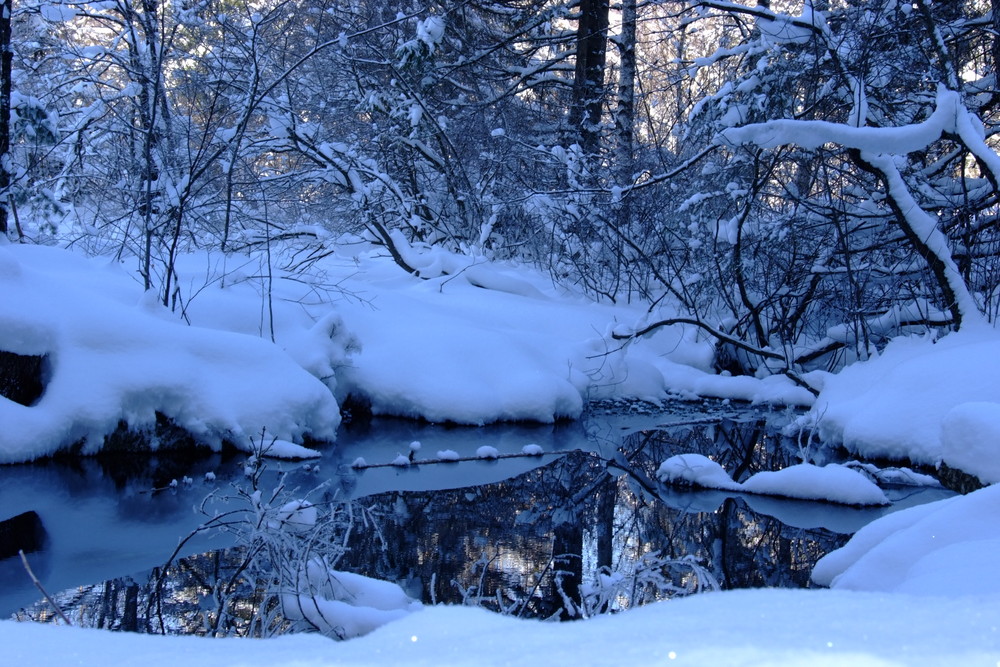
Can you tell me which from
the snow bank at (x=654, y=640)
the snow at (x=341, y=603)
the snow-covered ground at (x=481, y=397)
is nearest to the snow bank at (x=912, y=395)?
the snow-covered ground at (x=481, y=397)

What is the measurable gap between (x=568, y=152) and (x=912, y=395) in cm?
650

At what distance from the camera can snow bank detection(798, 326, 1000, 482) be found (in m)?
A: 5.87

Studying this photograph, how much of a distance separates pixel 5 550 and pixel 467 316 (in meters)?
5.42

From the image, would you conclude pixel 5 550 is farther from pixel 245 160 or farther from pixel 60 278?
pixel 245 160

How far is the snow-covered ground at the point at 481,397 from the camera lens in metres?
1.44

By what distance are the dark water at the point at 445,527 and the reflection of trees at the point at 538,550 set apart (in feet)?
0.05

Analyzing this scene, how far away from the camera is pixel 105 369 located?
6.09 meters

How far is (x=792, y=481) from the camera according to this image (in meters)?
5.45

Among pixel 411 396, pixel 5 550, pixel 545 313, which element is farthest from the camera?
pixel 545 313

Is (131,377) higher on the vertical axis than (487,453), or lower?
higher

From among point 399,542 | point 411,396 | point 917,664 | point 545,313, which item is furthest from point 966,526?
point 545,313

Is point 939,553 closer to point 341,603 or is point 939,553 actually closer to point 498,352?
point 341,603

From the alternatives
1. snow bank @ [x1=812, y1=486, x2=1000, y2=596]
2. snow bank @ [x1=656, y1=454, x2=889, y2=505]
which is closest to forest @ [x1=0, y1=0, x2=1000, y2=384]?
snow bank @ [x1=656, y1=454, x2=889, y2=505]

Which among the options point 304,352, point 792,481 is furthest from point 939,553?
point 304,352
